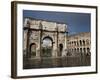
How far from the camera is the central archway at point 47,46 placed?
2.21 m

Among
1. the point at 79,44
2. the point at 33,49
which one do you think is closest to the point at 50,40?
the point at 33,49

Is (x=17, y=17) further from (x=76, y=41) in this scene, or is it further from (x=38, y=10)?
(x=76, y=41)

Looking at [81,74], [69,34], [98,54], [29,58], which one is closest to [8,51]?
[29,58]

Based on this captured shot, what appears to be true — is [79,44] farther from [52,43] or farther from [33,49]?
[33,49]

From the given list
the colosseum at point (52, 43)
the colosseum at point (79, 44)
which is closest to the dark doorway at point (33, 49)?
the colosseum at point (52, 43)

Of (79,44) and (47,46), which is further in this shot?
(79,44)

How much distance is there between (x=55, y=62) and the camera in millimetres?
2250

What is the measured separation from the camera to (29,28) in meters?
2.16

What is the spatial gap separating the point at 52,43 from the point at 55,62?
0.57 feet

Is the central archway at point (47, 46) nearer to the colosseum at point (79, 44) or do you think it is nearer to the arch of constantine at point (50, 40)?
the arch of constantine at point (50, 40)

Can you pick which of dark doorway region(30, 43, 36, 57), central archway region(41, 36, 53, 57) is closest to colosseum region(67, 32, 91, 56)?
central archway region(41, 36, 53, 57)

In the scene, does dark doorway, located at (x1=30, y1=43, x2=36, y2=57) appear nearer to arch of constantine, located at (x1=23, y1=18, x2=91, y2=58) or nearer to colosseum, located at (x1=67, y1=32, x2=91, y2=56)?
arch of constantine, located at (x1=23, y1=18, x2=91, y2=58)

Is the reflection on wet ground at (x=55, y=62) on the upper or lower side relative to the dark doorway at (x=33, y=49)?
lower

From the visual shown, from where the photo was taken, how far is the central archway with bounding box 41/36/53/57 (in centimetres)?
221
